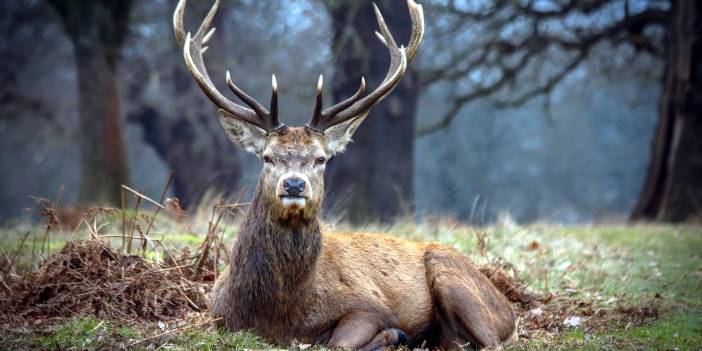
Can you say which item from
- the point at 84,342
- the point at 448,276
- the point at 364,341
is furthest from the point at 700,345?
the point at 84,342

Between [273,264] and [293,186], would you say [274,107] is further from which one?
[273,264]

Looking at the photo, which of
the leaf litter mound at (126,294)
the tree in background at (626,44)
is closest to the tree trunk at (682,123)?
the tree in background at (626,44)

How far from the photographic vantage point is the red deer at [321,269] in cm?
572

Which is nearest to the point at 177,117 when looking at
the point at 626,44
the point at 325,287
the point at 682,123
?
the point at 626,44

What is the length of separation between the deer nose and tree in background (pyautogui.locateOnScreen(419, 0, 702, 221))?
988 cm

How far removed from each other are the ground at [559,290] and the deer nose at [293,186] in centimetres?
103

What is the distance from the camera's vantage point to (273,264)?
5.74 meters

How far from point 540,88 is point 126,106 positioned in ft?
33.0

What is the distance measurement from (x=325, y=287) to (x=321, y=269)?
159 millimetres

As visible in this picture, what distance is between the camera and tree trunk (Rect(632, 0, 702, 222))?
15094 mm

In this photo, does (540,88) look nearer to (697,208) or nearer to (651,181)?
(651,181)

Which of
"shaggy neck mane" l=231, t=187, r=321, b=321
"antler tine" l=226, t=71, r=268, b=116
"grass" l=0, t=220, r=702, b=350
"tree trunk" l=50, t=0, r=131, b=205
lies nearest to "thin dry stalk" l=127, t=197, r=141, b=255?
"grass" l=0, t=220, r=702, b=350

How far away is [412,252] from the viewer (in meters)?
6.77

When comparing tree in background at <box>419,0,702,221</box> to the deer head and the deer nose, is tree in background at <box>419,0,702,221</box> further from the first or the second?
the deer nose
